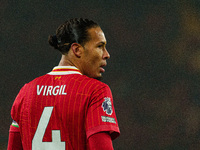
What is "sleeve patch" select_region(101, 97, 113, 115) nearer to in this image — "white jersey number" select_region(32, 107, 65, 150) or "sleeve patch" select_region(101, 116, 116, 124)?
"sleeve patch" select_region(101, 116, 116, 124)

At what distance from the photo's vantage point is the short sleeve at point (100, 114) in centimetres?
108

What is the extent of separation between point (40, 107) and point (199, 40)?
315 inches

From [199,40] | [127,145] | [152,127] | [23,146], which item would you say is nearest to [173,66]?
[199,40]

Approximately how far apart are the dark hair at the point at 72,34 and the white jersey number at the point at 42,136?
0.92 feet

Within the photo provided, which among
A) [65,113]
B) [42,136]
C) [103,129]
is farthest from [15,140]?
[103,129]

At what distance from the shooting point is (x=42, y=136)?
1.16 metres

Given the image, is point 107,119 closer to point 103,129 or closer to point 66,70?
point 103,129

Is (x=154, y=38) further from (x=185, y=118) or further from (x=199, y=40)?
A: (x=185, y=118)

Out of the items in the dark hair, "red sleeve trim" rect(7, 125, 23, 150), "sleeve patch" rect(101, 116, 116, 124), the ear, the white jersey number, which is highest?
the dark hair

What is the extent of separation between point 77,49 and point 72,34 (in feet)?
0.21

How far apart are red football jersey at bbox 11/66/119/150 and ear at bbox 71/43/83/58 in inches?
3.1

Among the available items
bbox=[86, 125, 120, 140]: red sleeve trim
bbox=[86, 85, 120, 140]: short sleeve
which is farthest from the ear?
bbox=[86, 125, 120, 140]: red sleeve trim

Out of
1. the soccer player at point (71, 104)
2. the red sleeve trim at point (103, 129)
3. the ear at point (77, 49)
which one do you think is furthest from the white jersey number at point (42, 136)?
the ear at point (77, 49)

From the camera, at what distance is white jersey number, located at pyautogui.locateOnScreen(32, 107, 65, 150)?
1122mm
